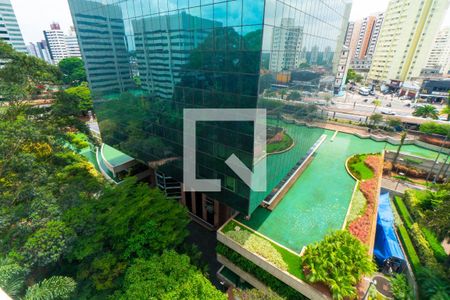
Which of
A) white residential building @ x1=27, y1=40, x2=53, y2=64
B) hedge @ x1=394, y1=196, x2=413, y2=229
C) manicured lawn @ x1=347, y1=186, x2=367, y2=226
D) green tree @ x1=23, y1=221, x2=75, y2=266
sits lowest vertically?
hedge @ x1=394, y1=196, x2=413, y2=229

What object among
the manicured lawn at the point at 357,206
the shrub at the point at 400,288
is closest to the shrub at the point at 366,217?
the manicured lawn at the point at 357,206

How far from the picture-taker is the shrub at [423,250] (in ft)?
54.4

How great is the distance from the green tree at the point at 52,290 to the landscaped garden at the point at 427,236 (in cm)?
2183

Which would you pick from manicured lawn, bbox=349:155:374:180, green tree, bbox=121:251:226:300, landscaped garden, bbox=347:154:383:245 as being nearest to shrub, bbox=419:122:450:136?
landscaped garden, bbox=347:154:383:245

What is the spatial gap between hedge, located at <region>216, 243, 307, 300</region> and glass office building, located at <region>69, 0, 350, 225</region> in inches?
121

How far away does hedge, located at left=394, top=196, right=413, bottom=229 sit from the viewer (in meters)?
22.2

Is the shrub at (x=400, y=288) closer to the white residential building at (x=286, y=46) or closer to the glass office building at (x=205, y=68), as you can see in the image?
the glass office building at (x=205, y=68)

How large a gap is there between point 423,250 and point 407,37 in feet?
263

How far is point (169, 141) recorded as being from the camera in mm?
Result: 18328

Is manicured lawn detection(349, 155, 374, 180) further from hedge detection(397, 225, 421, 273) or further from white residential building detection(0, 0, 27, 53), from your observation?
white residential building detection(0, 0, 27, 53)

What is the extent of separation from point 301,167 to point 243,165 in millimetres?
11391

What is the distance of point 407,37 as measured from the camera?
226ft

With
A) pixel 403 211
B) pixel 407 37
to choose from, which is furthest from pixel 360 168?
pixel 407 37

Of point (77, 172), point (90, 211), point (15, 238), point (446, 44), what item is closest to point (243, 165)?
point (90, 211)
